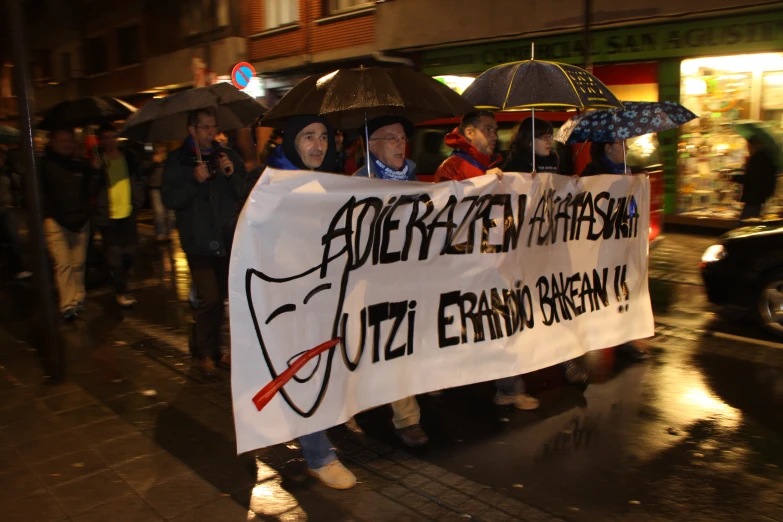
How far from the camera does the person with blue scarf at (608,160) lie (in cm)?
603

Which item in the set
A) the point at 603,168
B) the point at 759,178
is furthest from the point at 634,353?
the point at 759,178

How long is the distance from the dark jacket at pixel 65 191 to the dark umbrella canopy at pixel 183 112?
1.62m

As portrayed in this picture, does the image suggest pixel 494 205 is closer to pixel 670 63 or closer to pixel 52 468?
pixel 52 468

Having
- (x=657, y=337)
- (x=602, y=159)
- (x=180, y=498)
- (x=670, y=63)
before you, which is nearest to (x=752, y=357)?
(x=657, y=337)

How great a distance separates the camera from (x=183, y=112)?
20.4ft

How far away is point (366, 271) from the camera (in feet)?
13.1

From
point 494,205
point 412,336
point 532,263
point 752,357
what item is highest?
point 494,205

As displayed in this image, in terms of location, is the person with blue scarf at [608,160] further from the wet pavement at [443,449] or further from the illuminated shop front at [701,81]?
the illuminated shop front at [701,81]

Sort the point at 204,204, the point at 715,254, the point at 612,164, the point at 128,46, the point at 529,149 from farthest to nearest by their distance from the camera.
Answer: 1. the point at 128,46
2. the point at 715,254
3. the point at 612,164
4. the point at 204,204
5. the point at 529,149

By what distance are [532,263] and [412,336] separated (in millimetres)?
1146

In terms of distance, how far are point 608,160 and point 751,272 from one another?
189 centimetres

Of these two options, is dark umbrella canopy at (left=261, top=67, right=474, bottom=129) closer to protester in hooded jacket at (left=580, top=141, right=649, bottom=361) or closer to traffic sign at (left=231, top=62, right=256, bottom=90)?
protester in hooded jacket at (left=580, top=141, right=649, bottom=361)

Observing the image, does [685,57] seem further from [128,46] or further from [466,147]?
[128,46]

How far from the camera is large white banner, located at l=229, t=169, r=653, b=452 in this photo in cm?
359
